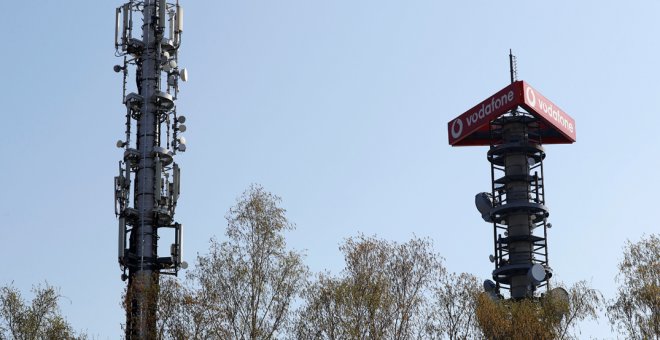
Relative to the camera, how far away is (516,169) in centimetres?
9856

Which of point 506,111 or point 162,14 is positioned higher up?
point 162,14

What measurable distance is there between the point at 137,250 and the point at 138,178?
212 inches

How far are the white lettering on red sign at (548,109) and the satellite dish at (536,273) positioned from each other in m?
14.3

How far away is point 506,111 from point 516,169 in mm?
5777

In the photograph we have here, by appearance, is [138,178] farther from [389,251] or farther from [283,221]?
[389,251]

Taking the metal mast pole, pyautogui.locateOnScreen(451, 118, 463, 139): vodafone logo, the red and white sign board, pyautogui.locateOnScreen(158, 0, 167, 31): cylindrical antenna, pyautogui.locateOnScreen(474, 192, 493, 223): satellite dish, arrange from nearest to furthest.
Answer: the metal mast pole < pyautogui.locateOnScreen(158, 0, 167, 31): cylindrical antenna < the red and white sign board < pyautogui.locateOnScreen(474, 192, 493, 223): satellite dish < pyautogui.locateOnScreen(451, 118, 463, 139): vodafone logo

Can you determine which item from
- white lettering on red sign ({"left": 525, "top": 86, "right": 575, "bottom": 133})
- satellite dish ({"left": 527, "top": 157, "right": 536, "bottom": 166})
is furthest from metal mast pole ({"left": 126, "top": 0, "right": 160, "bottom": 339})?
satellite dish ({"left": 527, "top": 157, "right": 536, "bottom": 166})

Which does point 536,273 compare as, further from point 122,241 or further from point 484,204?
point 122,241

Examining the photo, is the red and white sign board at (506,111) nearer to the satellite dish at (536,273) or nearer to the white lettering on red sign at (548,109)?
the white lettering on red sign at (548,109)

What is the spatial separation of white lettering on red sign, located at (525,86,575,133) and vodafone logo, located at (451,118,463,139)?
761cm

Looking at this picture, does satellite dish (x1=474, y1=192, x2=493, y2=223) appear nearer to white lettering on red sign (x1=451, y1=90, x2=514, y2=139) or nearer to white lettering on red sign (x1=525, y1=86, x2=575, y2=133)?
white lettering on red sign (x1=451, y1=90, x2=514, y2=139)

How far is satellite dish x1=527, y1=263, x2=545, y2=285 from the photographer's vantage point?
9194 centimetres

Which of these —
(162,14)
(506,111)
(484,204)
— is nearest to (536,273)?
(484,204)

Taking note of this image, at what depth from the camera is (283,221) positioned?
69.6 metres
